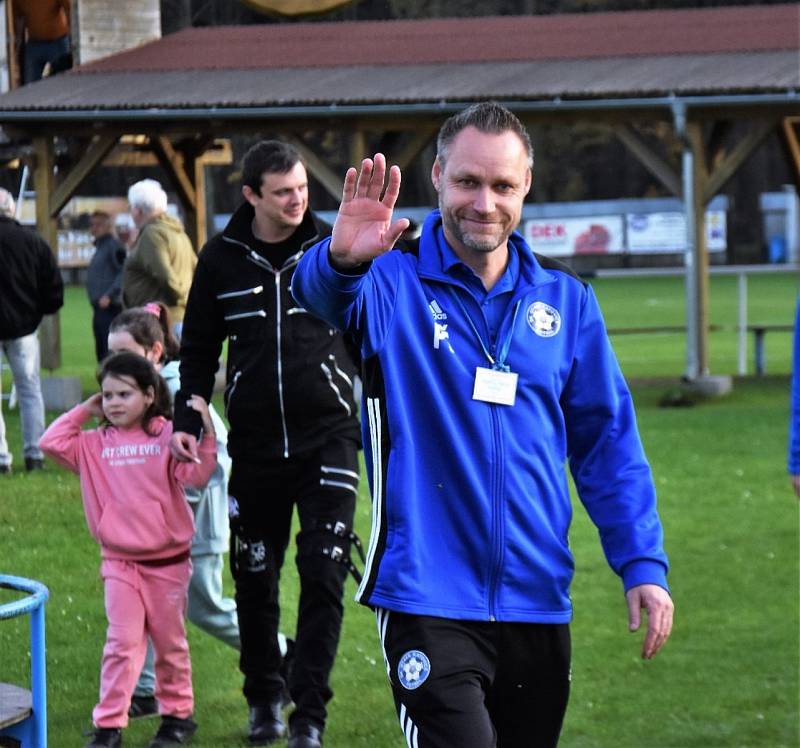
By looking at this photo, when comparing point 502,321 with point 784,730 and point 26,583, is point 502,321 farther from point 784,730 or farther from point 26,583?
point 784,730

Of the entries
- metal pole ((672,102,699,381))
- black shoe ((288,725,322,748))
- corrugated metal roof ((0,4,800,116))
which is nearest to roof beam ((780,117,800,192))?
corrugated metal roof ((0,4,800,116))

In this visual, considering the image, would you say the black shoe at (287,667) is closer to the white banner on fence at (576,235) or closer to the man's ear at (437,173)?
the man's ear at (437,173)

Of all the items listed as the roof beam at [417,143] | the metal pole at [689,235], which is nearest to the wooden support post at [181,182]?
the roof beam at [417,143]

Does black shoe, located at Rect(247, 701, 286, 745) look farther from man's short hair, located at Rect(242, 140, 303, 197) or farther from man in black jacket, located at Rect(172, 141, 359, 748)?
man's short hair, located at Rect(242, 140, 303, 197)

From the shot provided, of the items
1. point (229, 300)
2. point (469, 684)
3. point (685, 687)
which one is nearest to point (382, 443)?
point (469, 684)

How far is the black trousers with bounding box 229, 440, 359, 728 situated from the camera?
6.06 meters

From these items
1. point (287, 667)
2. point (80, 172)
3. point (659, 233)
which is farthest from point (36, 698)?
point (659, 233)

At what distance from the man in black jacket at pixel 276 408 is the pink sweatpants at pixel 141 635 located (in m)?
0.28

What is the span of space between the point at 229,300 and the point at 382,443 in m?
2.28

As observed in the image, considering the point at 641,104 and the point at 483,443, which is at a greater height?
the point at 641,104

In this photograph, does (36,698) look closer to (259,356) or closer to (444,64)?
(259,356)

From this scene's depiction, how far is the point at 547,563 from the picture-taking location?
157 inches

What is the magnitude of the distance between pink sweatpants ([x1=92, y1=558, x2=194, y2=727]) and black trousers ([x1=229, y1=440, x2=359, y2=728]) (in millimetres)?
240

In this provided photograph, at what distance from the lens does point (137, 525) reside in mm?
6031
